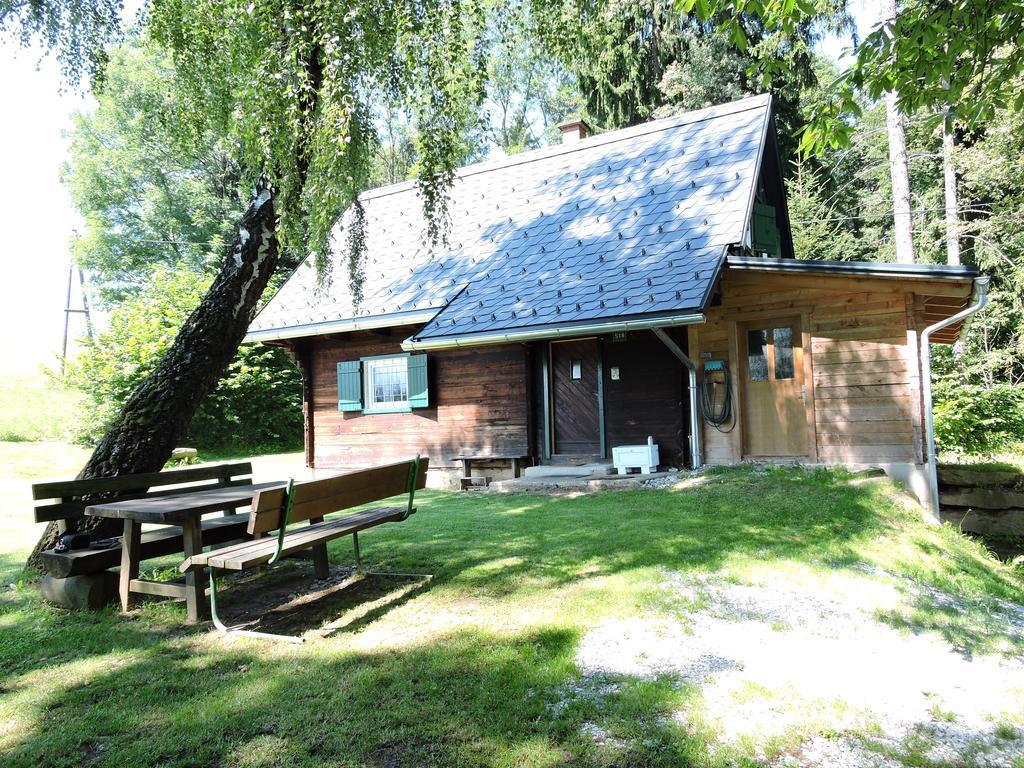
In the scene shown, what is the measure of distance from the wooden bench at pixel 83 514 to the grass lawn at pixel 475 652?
28 centimetres

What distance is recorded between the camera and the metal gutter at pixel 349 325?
10.9 m

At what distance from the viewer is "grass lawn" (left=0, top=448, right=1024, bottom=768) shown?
2.58 m

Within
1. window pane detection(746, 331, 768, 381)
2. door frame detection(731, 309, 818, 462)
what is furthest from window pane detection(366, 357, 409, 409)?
window pane detection(746, 331, 768, 381)

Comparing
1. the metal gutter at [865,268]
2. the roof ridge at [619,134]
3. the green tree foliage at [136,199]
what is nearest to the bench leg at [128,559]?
the metal gutter at [865,268]

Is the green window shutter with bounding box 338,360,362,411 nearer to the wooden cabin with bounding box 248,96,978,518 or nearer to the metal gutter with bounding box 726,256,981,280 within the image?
the wooden cabin with bounding box 248,96,978,518

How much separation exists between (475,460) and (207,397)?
1082cm

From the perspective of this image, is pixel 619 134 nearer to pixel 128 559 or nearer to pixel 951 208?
pixel 951 208

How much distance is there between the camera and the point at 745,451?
9.27 meters

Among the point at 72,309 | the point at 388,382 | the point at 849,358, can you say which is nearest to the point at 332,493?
the point at 849,358

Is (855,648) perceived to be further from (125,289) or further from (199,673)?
(125,289)

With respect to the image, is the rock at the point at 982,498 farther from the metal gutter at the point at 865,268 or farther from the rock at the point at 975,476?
the metal gutter at the point at 865,268

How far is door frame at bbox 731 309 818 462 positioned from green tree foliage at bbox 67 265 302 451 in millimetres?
15034

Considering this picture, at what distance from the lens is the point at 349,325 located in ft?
38.2

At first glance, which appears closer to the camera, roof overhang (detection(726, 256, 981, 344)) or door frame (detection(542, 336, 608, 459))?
roof overhang (detection(726, 256, 981, 344))
